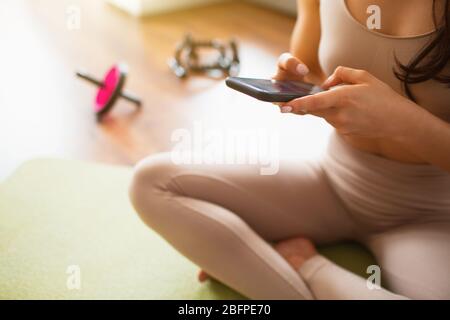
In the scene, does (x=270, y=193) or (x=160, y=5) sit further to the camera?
(x=160, y=5)

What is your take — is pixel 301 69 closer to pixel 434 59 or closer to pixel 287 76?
pixel 287 76

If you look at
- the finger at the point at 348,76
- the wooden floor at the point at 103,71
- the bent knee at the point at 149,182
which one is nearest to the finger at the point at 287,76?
the finger at the point at 348,76

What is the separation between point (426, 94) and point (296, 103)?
0.23m

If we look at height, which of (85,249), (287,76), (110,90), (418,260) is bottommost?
(85,249)

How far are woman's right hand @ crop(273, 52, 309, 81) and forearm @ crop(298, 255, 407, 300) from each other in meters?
0.34

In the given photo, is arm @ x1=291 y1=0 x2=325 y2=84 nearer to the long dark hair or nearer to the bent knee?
the long dark hair

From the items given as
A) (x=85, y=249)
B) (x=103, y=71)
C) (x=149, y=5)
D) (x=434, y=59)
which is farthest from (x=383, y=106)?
(x=149, y=5)

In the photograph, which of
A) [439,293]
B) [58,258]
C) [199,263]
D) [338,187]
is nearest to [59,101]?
[58,258]

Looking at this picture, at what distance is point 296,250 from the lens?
2.82 ft

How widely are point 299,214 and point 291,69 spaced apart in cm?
28

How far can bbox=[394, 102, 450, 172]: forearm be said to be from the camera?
621 mm

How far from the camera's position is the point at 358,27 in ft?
2.31

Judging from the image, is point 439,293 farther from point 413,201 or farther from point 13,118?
point 13,118

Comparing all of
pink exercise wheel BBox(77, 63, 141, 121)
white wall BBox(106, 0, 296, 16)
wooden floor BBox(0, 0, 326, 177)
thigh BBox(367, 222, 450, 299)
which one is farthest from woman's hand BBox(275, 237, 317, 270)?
white wall BBox(106, 0, 296, 16)
